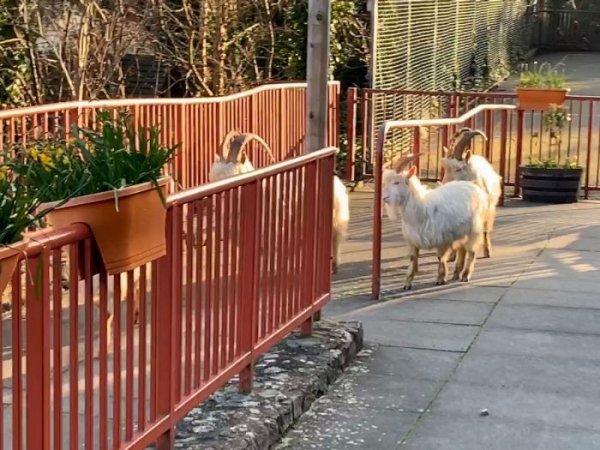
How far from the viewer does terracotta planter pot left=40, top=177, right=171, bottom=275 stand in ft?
11.8

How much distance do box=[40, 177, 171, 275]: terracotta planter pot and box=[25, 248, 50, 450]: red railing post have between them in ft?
0.84

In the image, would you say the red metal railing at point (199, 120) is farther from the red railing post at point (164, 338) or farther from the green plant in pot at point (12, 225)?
the green plant in pot at point (12, 225)

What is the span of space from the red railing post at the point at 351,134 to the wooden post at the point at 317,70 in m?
7.07

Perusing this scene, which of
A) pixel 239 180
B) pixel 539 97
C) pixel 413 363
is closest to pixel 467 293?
pixel 413 363

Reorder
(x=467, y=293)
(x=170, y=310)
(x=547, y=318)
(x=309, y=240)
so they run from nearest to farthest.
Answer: (x=170, y=310), (x=309, y=240), (x=547, y=318), (x=467, y=293)

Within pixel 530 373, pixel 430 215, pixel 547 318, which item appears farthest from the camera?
pixel 430 215

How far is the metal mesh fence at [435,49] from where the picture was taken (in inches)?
607

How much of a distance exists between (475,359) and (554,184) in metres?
6.65

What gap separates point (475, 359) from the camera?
671cm

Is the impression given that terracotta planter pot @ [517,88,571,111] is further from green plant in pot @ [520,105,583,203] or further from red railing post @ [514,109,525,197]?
green plant in pot @ [520,105,583,203]

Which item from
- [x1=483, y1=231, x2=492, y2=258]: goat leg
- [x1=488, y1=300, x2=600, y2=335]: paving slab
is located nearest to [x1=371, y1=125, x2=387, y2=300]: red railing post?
[x1=488, y1=300, x2=600, y2=335]: paving slab

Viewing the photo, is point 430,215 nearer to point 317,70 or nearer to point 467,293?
point 467,293

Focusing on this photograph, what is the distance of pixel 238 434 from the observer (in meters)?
4.87

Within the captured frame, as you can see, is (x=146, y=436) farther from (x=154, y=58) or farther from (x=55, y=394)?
(x=154, y=58)
